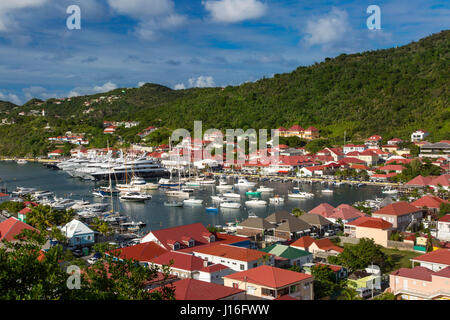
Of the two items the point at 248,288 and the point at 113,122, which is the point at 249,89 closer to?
the point at 113,122

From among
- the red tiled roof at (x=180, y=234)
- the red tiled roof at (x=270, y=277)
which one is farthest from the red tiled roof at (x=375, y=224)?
the red tiled roof at (x=270, y=277)

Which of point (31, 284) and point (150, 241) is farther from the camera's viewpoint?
point (150, 241)

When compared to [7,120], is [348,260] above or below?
below

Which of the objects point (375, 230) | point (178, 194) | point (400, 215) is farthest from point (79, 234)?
point (178, 194)

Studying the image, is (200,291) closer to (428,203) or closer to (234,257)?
(234,257)

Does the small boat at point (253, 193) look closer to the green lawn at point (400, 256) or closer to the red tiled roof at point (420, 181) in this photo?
the red tiled roof at point (420, 181)
